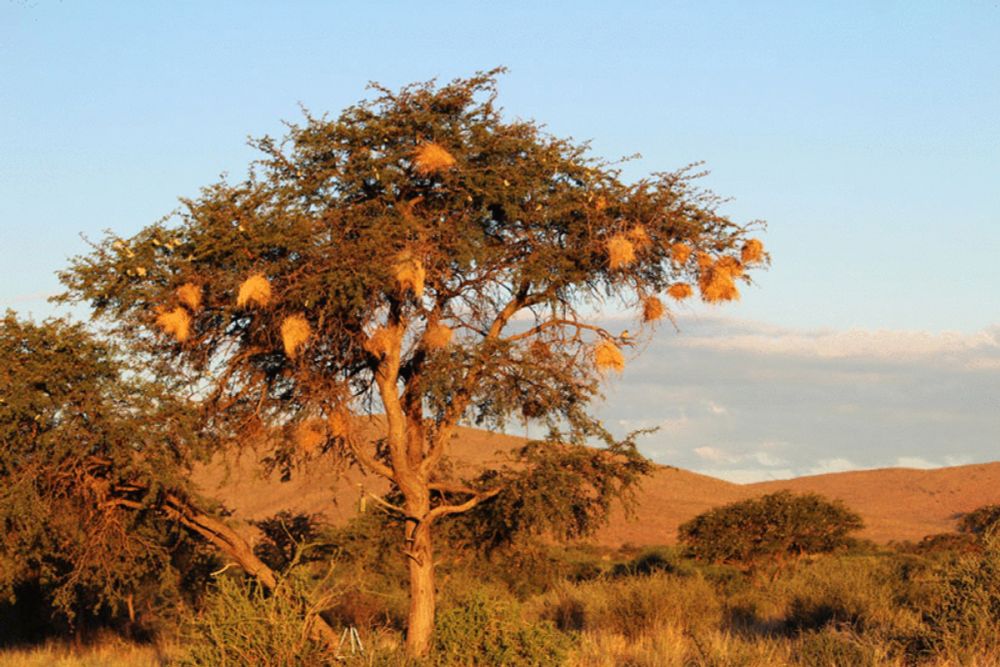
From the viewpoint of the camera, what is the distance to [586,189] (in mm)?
19469

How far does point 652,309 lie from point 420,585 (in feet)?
18.7

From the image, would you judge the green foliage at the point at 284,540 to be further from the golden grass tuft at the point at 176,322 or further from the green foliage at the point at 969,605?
the green foliage at the point at 969,605

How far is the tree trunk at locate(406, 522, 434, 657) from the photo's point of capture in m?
18.5

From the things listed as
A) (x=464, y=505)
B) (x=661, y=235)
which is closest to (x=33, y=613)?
(x=464, y=505)

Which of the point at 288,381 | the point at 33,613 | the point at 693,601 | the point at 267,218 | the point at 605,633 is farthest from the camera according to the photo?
the point at 33,613

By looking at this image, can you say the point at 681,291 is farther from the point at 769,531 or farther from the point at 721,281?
the point at 769,531

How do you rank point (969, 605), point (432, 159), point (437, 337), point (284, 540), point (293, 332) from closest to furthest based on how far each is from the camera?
point (969, 605)
point (293, 332)
point (432, 159)
point (437, 337)
point (284, 540)

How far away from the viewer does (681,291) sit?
19141mm

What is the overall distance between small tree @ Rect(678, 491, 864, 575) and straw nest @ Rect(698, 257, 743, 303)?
2120cm

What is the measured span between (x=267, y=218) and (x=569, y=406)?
556 centimetres

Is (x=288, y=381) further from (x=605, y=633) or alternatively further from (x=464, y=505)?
(x=605, y=633)

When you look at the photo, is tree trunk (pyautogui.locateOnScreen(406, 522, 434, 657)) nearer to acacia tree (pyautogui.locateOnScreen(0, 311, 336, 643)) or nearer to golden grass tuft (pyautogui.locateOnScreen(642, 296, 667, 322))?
acacia tree (pyautogui.locateOnScreen(0, 311, 336, 643))

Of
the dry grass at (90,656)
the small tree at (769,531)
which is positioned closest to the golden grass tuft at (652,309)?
the dry grass at (90,656)

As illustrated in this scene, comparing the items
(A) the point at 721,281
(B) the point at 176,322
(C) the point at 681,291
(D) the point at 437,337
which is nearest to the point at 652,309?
(C) the point at 681,291
